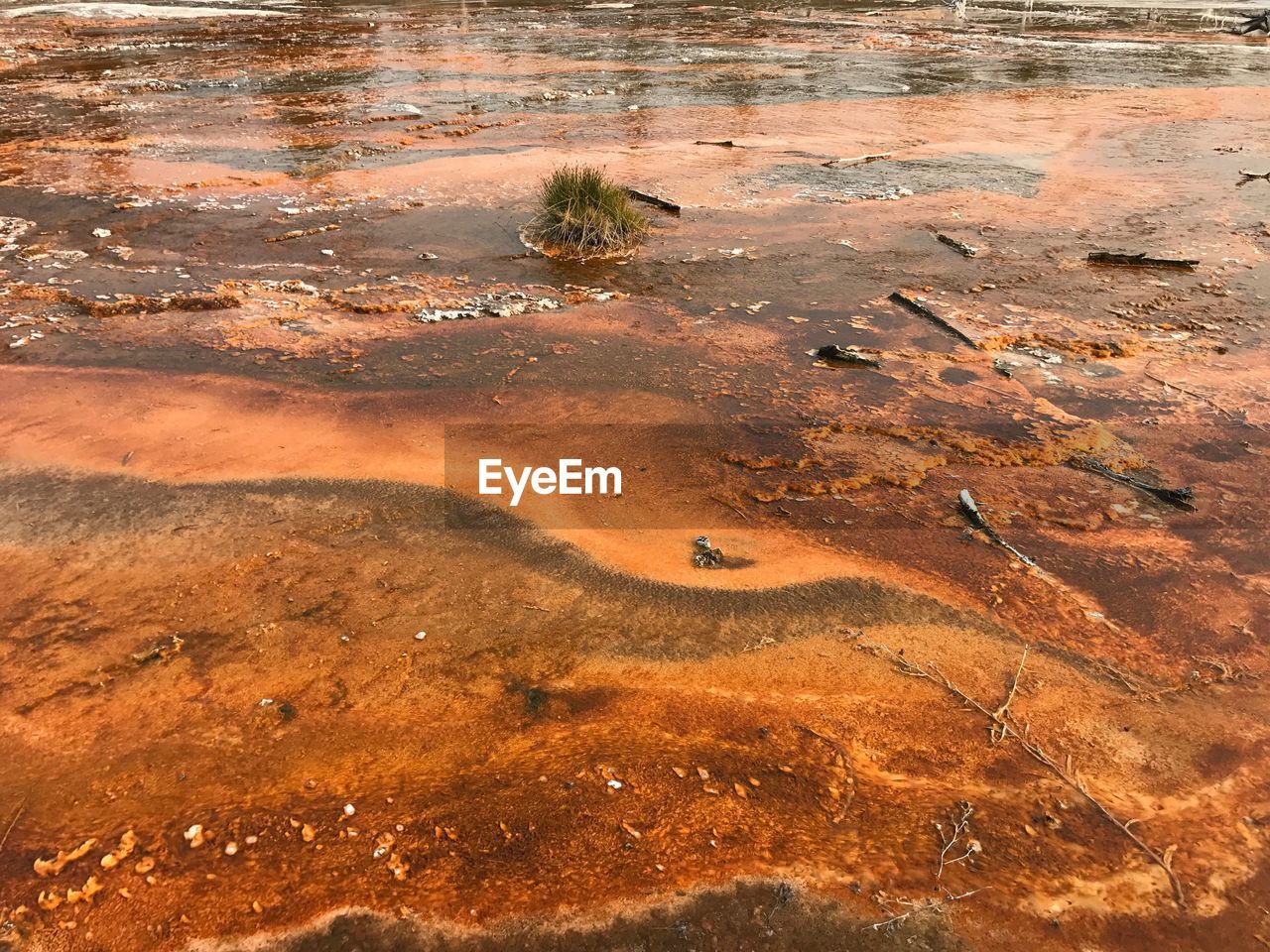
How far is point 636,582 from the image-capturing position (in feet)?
13.7

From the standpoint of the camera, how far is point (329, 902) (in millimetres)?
2682

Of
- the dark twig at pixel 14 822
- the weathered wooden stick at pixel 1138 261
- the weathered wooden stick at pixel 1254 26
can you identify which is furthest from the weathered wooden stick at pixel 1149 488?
the weathered wooden stick at pixel 1254 26

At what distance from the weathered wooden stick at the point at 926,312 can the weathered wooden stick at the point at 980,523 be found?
2221mm

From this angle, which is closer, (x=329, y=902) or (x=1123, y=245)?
(x=329, y=902)

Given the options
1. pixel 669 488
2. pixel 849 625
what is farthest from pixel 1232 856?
pixel 669 488

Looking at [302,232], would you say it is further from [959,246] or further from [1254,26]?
[1254,26]

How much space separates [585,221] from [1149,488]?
5491mm

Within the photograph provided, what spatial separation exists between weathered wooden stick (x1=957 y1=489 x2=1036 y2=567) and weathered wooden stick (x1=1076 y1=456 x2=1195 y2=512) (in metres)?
0.87

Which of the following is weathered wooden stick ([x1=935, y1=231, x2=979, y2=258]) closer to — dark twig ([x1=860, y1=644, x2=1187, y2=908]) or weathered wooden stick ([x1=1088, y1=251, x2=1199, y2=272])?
weathered wooden stick ([x1=1088, y1=251, x2=1199, y2=272])

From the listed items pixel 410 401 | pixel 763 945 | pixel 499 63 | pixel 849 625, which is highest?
pixel 499 63

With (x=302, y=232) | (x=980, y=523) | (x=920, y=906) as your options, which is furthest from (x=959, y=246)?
(x=920, y=906)

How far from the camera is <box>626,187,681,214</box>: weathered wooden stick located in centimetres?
950

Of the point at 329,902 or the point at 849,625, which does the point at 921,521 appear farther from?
the point at 329,902

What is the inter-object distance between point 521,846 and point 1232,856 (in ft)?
7.85
